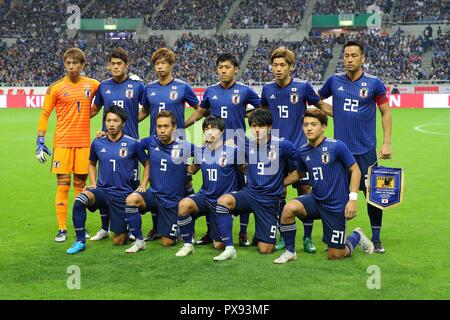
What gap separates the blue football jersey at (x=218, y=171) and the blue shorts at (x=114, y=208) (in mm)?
1001

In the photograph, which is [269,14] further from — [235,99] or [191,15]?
[235,99]

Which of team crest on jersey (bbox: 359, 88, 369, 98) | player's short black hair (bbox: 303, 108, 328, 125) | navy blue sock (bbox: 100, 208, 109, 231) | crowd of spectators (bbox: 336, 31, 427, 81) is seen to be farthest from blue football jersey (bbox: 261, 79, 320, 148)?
crowd of spectators (bbox: 336, 31, 427, 81)

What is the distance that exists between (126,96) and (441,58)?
3535cm

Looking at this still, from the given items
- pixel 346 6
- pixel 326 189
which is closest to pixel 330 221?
pixel 326 189

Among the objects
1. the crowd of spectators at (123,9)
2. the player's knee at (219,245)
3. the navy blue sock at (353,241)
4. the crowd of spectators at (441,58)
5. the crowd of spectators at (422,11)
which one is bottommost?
the player's knee at (219,245)

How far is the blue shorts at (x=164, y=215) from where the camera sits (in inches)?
303

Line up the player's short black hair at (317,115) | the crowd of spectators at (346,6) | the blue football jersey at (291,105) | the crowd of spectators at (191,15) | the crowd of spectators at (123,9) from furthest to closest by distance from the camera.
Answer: the crowd of spectators at (123,9) < the crowd of spectators at (191,15) < the crowd of spectators at (346,6) < the blue football jersey at (291,105) < the player's short black hair at (317,115)

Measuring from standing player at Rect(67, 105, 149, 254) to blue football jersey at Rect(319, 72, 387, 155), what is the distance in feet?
7.73

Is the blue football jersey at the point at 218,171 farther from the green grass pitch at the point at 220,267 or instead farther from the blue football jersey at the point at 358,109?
the blue football jersey at the point at 358,109

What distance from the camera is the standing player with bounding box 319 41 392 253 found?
7.47 meters

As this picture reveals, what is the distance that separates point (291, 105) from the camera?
7.79m

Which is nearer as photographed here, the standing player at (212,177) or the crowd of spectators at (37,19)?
the standing player at (212,177)

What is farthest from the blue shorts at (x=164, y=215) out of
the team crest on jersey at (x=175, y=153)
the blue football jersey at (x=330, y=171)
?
the blue football jersey at (x=330, y=171)

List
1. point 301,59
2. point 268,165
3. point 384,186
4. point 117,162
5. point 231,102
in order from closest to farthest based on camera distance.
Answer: point 384,186, point 268,165, point 117,162, point 231,102, point 301,59
